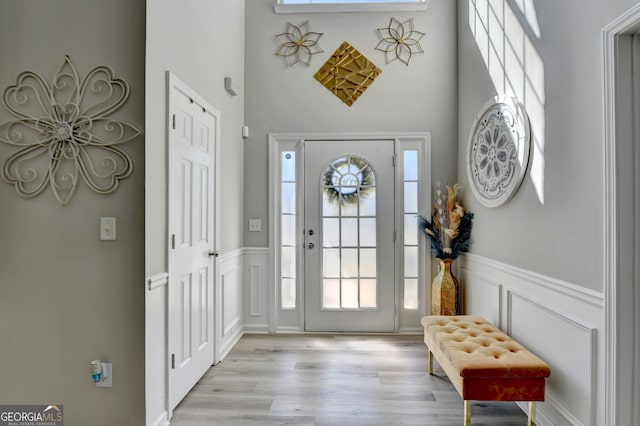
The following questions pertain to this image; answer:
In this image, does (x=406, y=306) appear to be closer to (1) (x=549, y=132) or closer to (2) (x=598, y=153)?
(1) (x=549, y=132)

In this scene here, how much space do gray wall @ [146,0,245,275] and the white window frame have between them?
506mm

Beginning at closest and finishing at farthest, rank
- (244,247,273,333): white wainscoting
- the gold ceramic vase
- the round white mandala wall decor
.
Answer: the round white mandala wall decor → the gold ceramic vase → (244,247,273,333): white wainscoting

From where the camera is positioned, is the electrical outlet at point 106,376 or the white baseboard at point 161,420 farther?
the white baseboard at point 161,420

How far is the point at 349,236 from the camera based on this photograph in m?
4.05

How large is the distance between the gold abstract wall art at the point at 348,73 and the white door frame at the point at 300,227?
0.44 meters

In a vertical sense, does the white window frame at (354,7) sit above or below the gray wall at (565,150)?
above

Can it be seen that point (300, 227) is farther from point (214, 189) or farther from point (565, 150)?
point (565, 150)

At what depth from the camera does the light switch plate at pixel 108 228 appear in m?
2.09

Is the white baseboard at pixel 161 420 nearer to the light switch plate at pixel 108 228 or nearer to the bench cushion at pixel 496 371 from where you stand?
the light switch plate at pixel 108 228

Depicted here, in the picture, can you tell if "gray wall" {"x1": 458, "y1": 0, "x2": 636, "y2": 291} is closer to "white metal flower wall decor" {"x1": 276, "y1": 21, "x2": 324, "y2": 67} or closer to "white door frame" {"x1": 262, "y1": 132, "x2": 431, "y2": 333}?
"white door frame" {"x1": 262, "y1": 132, "x2": 431, "y2": 333}

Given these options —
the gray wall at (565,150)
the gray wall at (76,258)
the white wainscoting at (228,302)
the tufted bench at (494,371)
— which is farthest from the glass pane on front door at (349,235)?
the gray wall at (76,258)

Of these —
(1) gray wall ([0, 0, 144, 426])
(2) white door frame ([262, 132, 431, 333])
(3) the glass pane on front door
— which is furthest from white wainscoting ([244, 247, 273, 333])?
(1) gray wall ([0, 0, 144, 426])

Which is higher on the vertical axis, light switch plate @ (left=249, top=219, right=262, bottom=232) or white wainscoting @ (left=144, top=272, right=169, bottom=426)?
light switch plate @ (left=249, top=219, right=262, bottom=232)

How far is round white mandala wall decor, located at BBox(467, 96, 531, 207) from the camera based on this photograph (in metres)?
2.56
